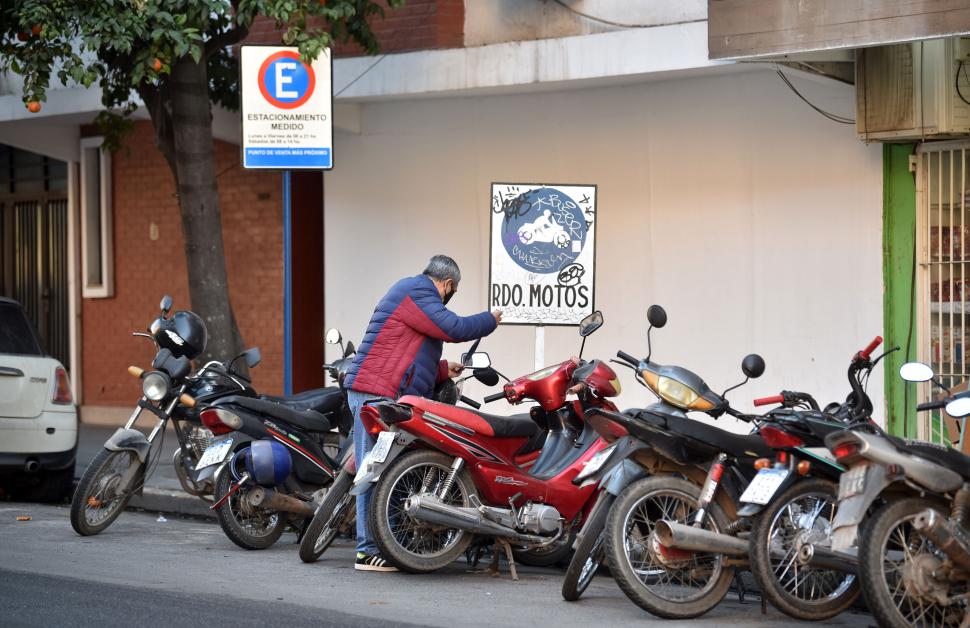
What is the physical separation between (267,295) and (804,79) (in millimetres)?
6633

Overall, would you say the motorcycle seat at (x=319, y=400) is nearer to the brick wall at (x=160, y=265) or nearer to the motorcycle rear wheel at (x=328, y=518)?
the motorcycle rear wheel at (x=328, y=518)

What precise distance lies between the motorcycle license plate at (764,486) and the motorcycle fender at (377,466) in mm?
1914

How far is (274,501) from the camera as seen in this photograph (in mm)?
8695

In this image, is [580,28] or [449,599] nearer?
[449,599]

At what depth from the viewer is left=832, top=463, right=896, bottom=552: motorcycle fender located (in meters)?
6.02

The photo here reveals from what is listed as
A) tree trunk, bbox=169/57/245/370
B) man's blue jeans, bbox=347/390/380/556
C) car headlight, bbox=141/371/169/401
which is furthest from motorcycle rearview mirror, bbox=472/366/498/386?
tree trunk, bbox=169/57/245/370

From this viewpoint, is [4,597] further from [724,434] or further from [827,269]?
[827,269]

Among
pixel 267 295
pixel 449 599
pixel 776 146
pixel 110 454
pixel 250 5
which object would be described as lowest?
pixel 449 599

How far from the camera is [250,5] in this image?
11.1 m

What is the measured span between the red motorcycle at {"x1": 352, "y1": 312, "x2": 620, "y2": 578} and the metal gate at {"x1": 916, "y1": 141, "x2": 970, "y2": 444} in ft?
Result: 12.2

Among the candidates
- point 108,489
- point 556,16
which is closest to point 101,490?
point 108,489

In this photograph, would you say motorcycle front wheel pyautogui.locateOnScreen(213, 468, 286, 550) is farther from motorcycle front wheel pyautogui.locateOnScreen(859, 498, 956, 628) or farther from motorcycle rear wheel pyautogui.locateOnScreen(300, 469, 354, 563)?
motorcycle front wheel pyautogui.locateOnScreen(859, 498, 956, 628)

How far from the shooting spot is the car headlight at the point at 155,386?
359 inches

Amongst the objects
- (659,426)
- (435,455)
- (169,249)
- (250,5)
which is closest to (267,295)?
(169,249)
